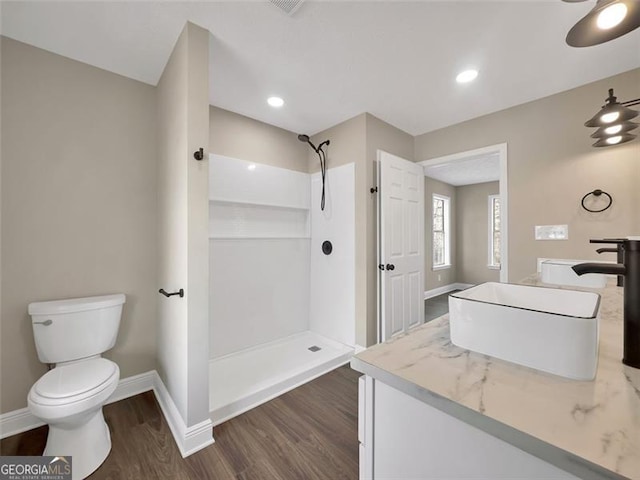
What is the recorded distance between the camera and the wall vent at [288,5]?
137cm

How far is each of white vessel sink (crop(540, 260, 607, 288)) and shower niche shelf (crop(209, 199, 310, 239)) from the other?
7.26 ft

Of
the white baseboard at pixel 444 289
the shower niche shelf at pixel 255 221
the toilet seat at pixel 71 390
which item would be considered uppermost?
the shower niche shelf at pixel 255 221

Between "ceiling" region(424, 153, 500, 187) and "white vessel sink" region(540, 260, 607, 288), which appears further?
"ceiling" region(424, 153, 500, 187)

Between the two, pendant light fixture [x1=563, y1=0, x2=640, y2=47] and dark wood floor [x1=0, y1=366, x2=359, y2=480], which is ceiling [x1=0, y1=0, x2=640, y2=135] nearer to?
pendant light fixture [x1=563, y1=0, x2=640, y2=47]

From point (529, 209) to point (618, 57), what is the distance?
45.5 inches

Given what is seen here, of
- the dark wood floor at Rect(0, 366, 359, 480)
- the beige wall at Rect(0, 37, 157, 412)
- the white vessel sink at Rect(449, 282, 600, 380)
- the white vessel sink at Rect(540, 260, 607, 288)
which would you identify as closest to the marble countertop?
the white vessel sink at Rect(449, 282, 600, 380)

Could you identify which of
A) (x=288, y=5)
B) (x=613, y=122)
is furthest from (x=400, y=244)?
(x=288, y=5)

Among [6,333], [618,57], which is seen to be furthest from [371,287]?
[6,333]

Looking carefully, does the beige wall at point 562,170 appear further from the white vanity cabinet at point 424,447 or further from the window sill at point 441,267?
the window sill at point 441,267

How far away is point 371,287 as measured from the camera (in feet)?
8.55

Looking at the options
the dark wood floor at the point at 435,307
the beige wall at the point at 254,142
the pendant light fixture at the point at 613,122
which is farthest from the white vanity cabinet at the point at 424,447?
the dark wood floor at the point at 435,307

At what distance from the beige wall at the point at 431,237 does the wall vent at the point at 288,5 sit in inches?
170

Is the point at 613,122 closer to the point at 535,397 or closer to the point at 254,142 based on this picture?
the point at 535,397

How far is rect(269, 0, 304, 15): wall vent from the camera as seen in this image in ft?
4.50
